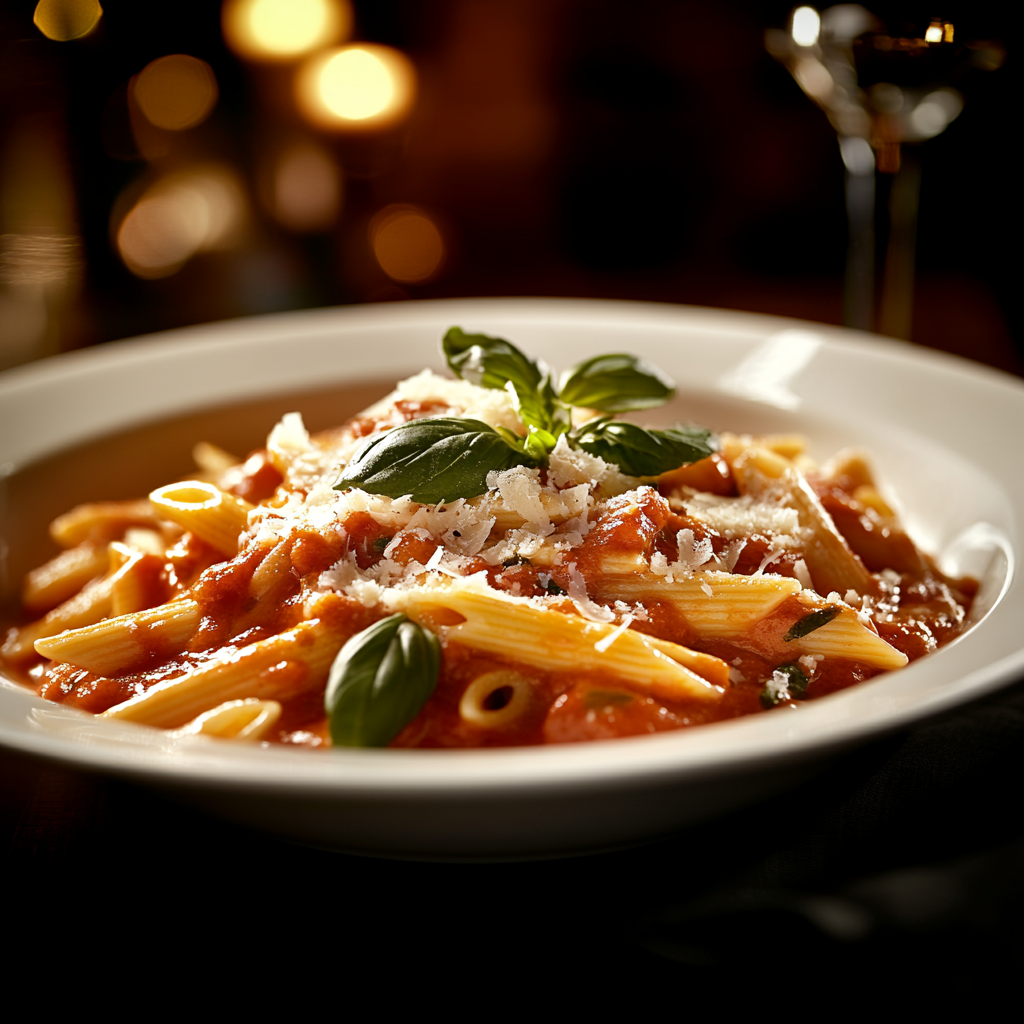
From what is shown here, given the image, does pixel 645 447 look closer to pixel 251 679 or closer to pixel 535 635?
pixel 535 635

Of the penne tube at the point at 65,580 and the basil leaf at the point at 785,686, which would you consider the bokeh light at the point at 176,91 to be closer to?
the penne tube at the point at 65,580

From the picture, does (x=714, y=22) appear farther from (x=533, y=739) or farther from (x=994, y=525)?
(x=533, y=739)

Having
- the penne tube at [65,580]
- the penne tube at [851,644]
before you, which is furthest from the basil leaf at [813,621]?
the penne tube at [65,580]

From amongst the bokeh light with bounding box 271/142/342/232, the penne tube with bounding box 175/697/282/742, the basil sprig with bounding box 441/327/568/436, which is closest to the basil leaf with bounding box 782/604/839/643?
the basil sprig with bounding box 441/327/568/436

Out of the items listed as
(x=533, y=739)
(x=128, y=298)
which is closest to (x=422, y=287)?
(x=128, y=298)

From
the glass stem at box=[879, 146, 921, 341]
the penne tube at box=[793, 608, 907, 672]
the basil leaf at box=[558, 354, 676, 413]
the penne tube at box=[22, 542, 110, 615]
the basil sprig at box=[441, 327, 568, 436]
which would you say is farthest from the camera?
the glass stem at box=[879, 146, 921, 341]

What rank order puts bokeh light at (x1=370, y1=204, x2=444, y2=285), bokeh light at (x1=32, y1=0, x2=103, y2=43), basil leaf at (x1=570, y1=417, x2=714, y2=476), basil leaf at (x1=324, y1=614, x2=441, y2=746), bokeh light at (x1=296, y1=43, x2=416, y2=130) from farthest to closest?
bokeh light at (x1=370, y1=204, x2=444, y2=285) → bokeh light at (x1=296, y1=43, x2=416, y2=130) → bokeh light at (x1=32, y1=0, x2=103, y2=43) → basil leaf at (x1=570, y1=417, x2=714, y2=476) → basil leaf at (x1=324, y1=614, x2=441, y2=746)

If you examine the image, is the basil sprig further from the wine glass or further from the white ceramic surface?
the wine glass
